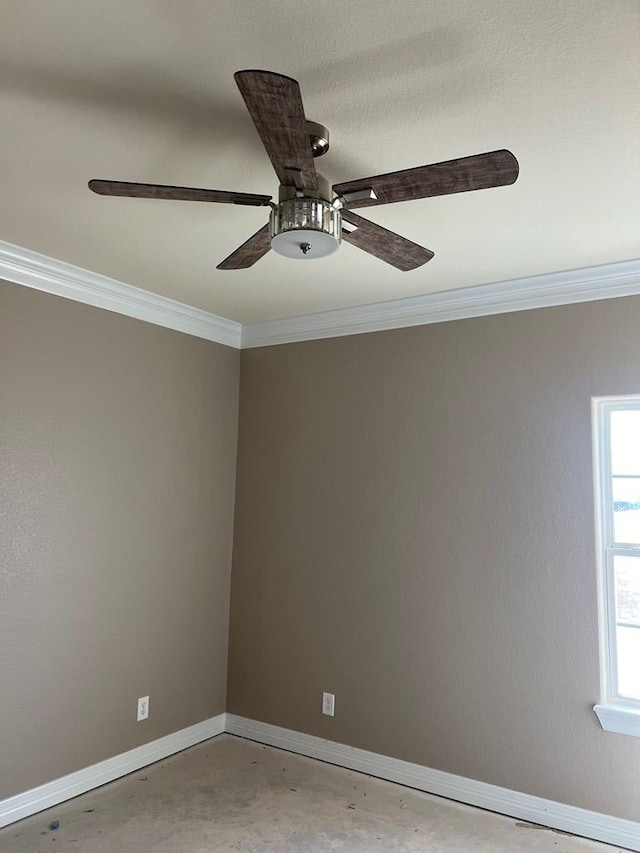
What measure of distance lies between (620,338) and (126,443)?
2557 mm

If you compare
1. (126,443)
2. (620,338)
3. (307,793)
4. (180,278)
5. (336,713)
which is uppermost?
(180,278)

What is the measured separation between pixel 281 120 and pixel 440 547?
8.14 ft

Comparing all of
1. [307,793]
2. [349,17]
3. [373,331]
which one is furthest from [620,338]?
[307,793]

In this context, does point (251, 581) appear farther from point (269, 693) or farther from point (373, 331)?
point (373, 331)

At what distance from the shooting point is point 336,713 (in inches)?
146

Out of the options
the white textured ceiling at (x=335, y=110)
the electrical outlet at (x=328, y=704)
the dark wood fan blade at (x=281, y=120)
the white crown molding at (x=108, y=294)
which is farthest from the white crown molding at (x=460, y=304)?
the electrical outlet at (x=328, y=704)

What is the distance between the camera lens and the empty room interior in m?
1.73

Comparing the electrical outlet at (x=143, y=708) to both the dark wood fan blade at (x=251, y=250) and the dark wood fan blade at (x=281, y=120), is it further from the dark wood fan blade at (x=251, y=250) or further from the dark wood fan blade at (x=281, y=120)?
the dark wood fan blade at (x=281, y=120)

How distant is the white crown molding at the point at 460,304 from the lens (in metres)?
3.09

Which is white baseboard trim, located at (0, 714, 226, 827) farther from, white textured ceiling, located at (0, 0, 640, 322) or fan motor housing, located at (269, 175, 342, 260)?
fan motor housing, located at (269, 175, 342, 260)

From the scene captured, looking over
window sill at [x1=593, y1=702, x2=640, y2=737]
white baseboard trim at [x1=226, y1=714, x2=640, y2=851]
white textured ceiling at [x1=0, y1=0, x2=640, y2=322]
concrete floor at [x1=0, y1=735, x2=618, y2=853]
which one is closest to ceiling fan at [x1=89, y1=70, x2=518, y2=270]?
white textured ceiling at [x1=0, y1=0, x2=640, y2=322]

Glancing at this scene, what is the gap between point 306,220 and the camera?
5.97 ft

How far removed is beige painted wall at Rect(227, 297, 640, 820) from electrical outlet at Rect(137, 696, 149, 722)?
2.17 feet

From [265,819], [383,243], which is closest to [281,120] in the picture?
[383,243]
